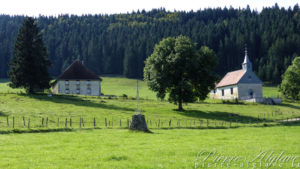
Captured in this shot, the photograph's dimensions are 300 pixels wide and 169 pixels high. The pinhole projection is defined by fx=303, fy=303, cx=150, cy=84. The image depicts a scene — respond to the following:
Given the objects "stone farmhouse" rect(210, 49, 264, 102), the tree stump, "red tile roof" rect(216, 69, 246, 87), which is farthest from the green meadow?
"red tile roof" rect(216, 69, 246, 87)

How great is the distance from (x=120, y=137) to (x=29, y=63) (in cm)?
4471

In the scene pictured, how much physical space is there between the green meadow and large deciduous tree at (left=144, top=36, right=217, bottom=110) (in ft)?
11.6

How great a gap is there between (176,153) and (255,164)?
12.9 ft

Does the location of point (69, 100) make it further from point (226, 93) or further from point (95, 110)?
point (226, 93)

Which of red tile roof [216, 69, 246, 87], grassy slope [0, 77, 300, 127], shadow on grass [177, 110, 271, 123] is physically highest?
red tile roof [216, 69, 246, 87]

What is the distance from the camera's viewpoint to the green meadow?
12.9m

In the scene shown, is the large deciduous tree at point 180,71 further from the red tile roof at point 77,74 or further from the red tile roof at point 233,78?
the red tile roof at point 77,74

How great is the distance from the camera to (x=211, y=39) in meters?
155

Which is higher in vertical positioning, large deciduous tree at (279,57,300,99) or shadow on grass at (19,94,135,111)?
large deciduous tree at (279,57,300,99)

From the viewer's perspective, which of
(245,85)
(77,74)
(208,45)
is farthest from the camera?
(208,45)

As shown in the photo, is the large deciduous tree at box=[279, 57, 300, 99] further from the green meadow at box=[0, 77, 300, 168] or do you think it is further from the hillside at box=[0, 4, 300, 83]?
the hillside at box=[0, 4, 300, 83]

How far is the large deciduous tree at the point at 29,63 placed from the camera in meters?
60.7

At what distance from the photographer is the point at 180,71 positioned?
170 feet

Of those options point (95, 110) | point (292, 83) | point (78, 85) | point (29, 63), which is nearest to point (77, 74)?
point (78, 85)
